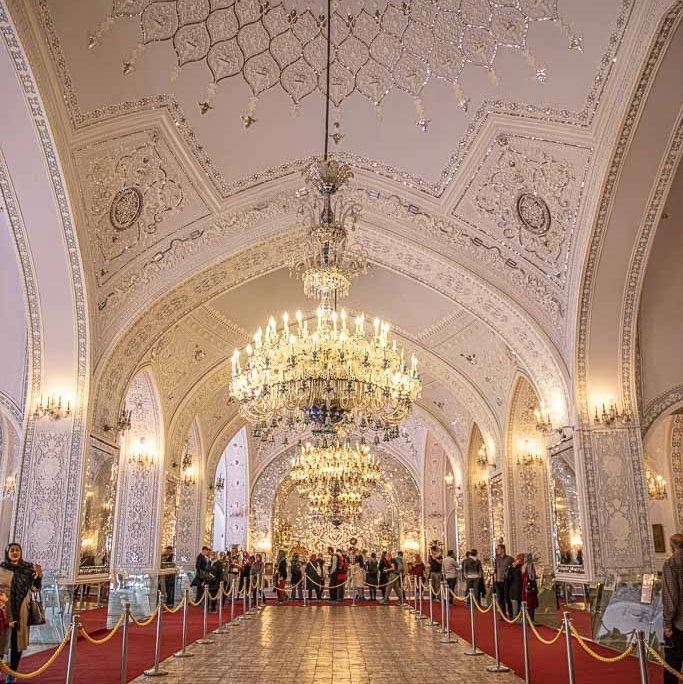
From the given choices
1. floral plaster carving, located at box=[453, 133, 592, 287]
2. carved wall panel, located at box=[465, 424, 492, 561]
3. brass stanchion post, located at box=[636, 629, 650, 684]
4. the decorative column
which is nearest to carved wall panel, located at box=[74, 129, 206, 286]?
floral plaster carving, located at box=[453, 133, 592, 287]

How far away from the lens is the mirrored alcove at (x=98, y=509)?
28.3ft

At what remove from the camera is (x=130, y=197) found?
Result: 27.7 feet

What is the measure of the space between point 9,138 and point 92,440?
373 cm

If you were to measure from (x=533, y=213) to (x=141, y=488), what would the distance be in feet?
27.3

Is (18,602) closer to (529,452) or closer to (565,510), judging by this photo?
(565,510)

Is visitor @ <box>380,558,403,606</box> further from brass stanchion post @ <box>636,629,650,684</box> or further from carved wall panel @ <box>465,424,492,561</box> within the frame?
brass stanchion post @ <box>636,629,650,684</box>

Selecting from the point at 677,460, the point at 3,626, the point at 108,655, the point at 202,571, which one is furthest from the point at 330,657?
the point at 677,460

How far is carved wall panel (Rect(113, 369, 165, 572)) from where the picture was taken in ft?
40.2

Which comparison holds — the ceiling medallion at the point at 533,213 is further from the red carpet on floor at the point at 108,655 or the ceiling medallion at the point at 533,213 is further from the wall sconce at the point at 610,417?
the red carpet on floor at the point at 108,655

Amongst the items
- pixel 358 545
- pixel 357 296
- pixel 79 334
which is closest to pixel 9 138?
pixel 79 334

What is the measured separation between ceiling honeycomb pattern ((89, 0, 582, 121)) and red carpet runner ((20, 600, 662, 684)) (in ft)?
18.2

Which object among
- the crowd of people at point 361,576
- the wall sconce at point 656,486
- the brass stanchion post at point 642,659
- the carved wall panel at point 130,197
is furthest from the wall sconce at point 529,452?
the brass stanchion post at point 642,659

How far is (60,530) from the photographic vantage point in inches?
328

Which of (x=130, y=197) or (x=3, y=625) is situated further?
(x=130, y=197)
